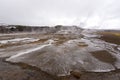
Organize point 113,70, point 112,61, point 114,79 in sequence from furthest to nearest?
1. point 112,61
2. point 113,70
3. point 114,79

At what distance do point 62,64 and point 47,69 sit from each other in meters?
2.75

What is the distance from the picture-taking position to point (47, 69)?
58.7 ft

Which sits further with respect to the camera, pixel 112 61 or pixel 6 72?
pixel 112 61

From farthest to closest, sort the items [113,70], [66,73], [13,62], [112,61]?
1. [112,61]
2. [13,62]
3. [113,70]
4. [66,73]

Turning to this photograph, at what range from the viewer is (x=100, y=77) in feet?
53.9

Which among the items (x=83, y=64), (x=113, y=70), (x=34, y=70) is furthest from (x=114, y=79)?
(x=34, y=70)

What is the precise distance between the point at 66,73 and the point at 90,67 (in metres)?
4.46

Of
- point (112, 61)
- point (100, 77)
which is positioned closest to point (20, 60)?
point (100, 77)

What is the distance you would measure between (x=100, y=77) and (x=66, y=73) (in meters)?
4.38

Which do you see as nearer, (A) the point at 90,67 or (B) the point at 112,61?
(A) the point at 90,67

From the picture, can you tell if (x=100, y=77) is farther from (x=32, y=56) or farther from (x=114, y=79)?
(x=32, y=56)

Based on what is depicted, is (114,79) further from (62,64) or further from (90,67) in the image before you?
(62,64)

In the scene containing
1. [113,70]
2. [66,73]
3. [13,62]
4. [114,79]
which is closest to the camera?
[114,79]

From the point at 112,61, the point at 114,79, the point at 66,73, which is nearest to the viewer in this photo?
the point at 114,79
